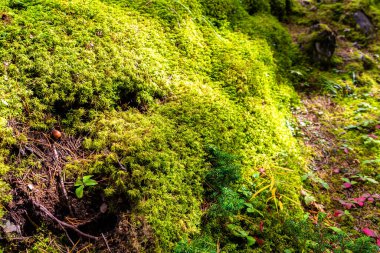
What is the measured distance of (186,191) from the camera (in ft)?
9.00

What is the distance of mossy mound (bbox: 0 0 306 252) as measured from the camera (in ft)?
8.36

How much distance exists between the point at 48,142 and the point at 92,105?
0.59 metres

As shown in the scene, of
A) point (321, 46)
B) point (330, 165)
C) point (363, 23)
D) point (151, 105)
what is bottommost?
point (330, 165)

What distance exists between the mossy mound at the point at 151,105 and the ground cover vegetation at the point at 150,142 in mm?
15

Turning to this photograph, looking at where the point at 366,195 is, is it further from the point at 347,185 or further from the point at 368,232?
the point at 368,232

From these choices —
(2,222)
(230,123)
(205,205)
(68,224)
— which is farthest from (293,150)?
(2,222)

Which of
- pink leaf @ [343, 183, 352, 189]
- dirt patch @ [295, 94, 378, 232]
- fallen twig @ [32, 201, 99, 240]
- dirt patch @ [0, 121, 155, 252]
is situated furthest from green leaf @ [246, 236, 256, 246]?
pink leaf @ [343, 183, 352, 189]

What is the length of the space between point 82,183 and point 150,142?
76cm

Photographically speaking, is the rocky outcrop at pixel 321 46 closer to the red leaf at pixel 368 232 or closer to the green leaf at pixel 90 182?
the red leaf at pixel 368 232

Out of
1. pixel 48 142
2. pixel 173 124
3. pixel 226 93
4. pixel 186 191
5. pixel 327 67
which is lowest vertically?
pixel 186 191

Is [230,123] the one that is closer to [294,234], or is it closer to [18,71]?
[294,234]

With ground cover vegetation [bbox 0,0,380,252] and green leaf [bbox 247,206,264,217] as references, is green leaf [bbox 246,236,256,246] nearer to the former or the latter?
ground cover vegetation [bbox 0,0,380,252]

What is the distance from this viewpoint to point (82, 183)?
2402 mm

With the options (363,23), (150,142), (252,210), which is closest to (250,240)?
(252,210)
